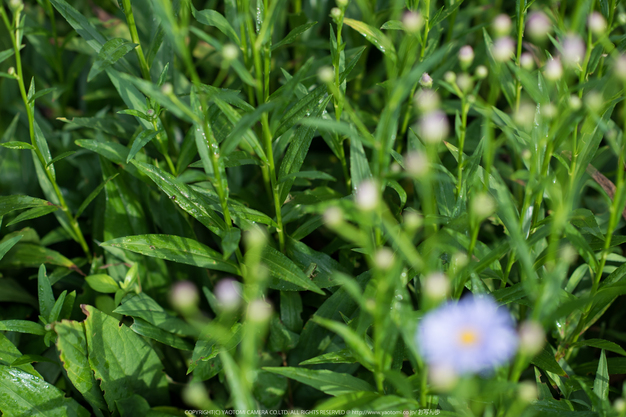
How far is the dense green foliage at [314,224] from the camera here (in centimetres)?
69

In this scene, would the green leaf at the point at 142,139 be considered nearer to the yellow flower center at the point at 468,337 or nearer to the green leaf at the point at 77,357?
the green leaf at the point at 77,357

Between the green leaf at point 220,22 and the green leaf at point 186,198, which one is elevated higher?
the green leaf at point 220,22

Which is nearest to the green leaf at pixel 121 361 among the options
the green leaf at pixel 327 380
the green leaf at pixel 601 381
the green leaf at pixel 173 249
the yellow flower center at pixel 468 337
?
the green leaf at pixel 173 249

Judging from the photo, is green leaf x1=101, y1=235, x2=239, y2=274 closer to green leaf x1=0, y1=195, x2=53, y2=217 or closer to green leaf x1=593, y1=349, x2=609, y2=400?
green leaf x1=0, y1=195, x2=53, y2=217

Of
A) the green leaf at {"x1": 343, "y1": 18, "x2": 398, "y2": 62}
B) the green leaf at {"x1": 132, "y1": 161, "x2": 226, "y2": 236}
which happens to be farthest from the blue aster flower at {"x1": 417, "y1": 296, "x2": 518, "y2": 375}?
the green leaf at {"x1": 343, "y1": 18, "x2": 398, "y2": 62}

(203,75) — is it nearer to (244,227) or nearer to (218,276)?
(218,276)

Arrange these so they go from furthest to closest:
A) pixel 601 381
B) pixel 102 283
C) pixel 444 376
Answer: pixel 102 283, pixel 601 381, pixel 444 376

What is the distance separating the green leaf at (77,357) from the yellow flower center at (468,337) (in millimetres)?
791

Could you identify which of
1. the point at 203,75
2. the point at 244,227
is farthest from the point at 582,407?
the point at 203,75

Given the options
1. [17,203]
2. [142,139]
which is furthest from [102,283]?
[142,139]

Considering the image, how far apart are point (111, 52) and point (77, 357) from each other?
63 centimetres

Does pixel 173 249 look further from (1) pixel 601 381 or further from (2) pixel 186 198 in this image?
(1) pixel 601 381

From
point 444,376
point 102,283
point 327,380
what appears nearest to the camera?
point 444,376

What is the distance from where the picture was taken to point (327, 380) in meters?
Result: 0.78
